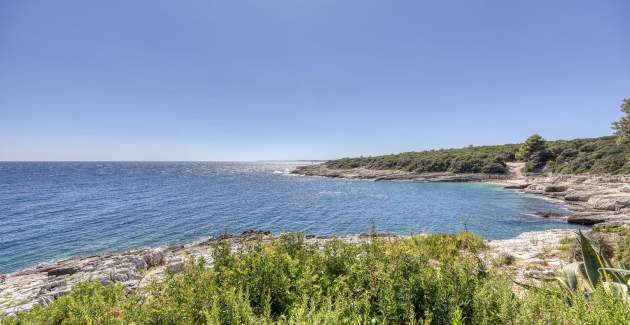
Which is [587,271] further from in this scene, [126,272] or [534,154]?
[534,154]

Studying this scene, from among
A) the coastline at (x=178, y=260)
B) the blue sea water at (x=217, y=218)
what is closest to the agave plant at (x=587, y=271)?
the coastline at (x=178, y=260)

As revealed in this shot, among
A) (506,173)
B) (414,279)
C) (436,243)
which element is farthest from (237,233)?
(506,173)

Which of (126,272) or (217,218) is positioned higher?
(126,272)

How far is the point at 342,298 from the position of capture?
3.52 m

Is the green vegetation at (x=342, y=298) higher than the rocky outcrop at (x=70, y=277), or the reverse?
the green vegetation at (x=342, y=298)

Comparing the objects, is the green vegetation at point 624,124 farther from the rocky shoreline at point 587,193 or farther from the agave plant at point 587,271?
the agave plant at point 587,271

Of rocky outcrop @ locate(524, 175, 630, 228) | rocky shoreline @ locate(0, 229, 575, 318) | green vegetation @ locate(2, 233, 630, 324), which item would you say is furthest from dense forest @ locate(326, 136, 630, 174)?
green vegetation @ locate(2, 233, 630, 324)

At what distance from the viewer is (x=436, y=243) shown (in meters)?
10.5

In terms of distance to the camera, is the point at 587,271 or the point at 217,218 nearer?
the point at 587,271

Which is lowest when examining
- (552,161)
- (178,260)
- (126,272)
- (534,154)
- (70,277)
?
(70,277)

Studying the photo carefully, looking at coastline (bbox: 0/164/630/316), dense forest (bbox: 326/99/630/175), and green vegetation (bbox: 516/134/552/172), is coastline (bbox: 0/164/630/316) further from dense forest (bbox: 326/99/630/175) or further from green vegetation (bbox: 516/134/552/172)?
green vegetation (bbox: 516/134/552/172)

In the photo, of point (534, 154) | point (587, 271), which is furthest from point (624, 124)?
point (587, 271)

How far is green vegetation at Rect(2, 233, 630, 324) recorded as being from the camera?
3.03 meters

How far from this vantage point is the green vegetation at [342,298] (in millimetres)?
3029
